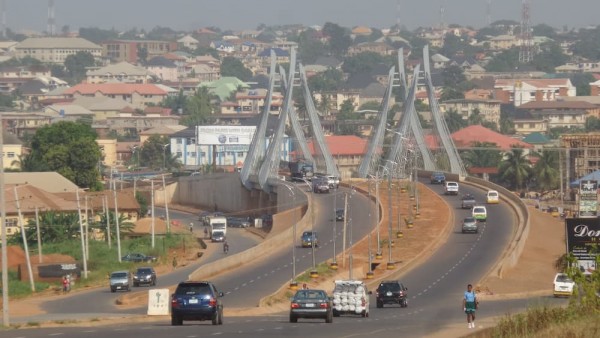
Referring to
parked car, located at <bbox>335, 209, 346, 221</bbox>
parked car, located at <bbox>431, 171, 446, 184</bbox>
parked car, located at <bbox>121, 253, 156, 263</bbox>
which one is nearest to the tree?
parked car, located at <bbox>431, 171, 446, 184</bbox>

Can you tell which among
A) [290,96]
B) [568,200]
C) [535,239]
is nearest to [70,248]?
[535,239]

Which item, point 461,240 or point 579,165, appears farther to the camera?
point 579,165

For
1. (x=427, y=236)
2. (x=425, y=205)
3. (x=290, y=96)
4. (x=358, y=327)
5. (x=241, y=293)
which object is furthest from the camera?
(x=290, y=96)

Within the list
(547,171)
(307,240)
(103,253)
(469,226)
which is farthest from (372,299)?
(547,171)

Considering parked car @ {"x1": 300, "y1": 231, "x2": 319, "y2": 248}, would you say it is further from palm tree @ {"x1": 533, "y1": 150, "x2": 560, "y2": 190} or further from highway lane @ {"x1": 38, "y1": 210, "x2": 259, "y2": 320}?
palm tree @ {"x1": 533, "y1": 150, "x2": 560, "y2": 190}

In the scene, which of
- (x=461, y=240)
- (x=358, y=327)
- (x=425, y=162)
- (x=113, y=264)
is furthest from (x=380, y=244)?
(x=425, y=162)

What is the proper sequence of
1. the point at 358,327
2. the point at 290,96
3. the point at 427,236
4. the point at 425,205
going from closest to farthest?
the point at 358,327, the point at 427,236, the point at 425,205, the point at 290,96

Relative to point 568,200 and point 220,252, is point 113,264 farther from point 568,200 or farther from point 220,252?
point 568,200
